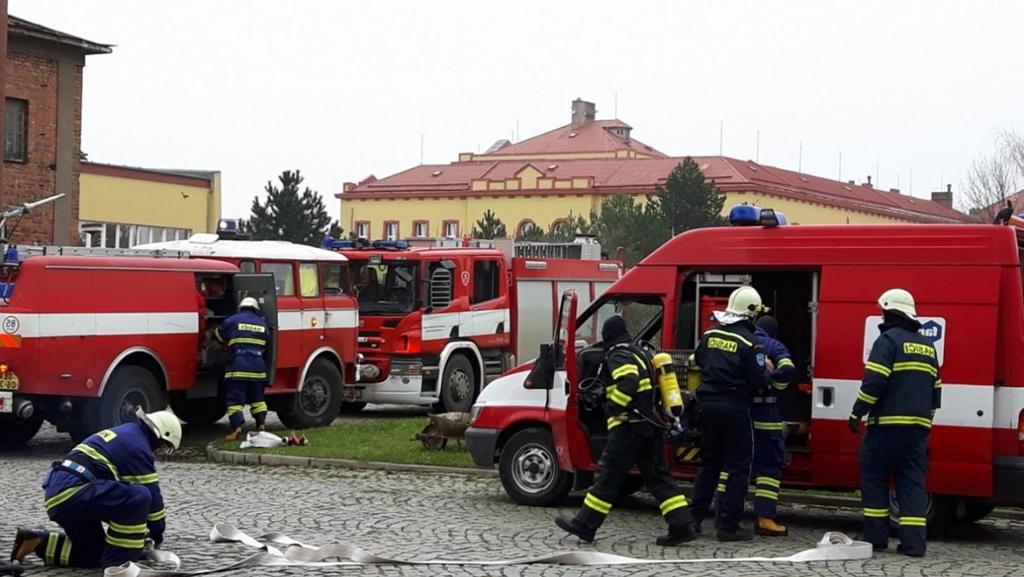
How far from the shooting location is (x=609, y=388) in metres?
11.0

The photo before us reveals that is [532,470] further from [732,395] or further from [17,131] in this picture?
[17,131]

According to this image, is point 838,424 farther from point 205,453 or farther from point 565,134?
point 565,134

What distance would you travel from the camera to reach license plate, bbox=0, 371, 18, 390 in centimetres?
1557

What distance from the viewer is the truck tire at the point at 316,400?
1952 cm

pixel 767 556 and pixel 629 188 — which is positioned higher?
pixel 629 188

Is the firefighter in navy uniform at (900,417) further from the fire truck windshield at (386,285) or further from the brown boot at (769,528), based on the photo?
the fire truck windshield at (386,285)

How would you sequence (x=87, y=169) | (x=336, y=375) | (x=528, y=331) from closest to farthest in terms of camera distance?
(x=336, y=375), (x=528, y=331), (x=87, y=169)

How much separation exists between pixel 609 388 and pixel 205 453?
7664 mm

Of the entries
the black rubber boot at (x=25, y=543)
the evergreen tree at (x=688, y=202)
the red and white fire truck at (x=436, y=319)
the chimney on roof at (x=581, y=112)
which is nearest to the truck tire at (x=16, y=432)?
the red and white fire truck at (x=436, y=319)

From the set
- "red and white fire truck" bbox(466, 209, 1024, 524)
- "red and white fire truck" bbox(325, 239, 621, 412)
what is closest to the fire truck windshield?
"red and white fire truck" bbox(325, 239, 621, 412)

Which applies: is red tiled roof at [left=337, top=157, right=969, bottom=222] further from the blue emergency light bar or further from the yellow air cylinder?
A: the yellow air cylinder

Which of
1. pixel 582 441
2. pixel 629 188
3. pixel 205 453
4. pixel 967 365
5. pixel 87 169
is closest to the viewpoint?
pixel 967 365

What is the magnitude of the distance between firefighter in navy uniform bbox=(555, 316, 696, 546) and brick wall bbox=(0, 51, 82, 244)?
22.0 metres

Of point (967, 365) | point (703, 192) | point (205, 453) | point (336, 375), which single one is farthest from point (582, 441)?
point (703, 192)
